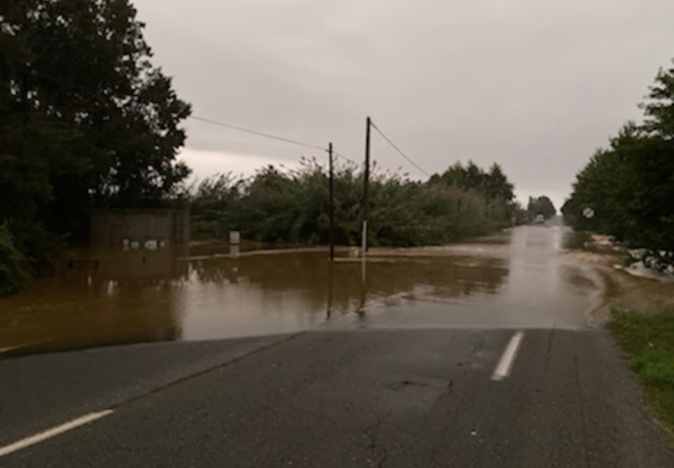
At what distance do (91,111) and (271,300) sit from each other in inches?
766

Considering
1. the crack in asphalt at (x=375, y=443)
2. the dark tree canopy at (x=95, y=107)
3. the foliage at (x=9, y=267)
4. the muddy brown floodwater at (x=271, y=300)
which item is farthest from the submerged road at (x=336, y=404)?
the dark tree canopy at (x=95, y=107)

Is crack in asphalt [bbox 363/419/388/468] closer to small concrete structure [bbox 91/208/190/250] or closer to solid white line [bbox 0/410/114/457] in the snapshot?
solid white line [bbox 0/410/114/457]

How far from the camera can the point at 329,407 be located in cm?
572

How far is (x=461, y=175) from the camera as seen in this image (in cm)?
9044

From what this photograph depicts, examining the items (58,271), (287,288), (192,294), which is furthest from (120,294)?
(58,271)

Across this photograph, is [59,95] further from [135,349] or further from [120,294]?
[135,349]

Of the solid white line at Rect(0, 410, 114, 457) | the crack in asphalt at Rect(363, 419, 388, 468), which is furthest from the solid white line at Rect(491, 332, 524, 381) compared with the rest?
the solid white line at Rect(0, 410, 114, 457)

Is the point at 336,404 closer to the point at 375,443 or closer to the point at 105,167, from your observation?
the point at 375,443

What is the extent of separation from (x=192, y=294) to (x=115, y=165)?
1759 cm

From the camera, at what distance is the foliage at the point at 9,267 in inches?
549

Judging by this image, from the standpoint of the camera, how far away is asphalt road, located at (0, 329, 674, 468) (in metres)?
4.61

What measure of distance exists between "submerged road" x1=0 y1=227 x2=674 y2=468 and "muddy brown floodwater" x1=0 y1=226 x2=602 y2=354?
3.74ft

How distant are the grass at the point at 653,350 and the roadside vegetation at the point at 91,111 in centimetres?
1541

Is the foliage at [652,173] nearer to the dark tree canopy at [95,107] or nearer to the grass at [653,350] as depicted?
the grass at [653,350]
